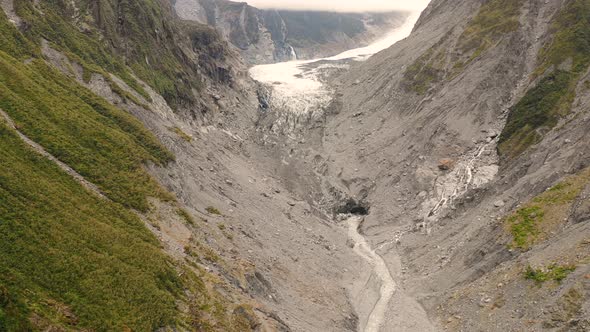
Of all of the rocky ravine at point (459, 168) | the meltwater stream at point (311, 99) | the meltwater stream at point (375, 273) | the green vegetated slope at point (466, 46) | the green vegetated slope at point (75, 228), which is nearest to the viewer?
the green vegetated slope at point (75, 228)

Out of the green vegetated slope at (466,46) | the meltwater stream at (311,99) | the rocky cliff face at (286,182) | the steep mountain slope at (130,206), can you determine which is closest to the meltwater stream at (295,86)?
the meltwater stream at (311,99)

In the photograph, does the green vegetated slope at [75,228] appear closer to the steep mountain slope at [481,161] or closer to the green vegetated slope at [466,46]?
the steep mountain slope at [481,161]

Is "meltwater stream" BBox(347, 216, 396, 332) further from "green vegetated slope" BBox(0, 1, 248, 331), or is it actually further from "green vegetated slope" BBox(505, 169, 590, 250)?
"green vegetated slope" BBox(0, 1, 248, 331)

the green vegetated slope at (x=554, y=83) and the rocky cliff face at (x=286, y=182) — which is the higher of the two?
the green vegetated slope at (x=554, y=83)

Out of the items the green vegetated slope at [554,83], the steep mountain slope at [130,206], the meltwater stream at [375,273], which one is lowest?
the meltwater stream at [375,273]

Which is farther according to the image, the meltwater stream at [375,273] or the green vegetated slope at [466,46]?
the green vegetated slope at [466,46]

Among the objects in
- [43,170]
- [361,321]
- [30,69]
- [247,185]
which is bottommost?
[361,321]

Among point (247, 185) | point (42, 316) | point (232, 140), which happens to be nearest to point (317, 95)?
point (232, 140)

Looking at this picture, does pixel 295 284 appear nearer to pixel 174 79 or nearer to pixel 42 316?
pixel 42 316
